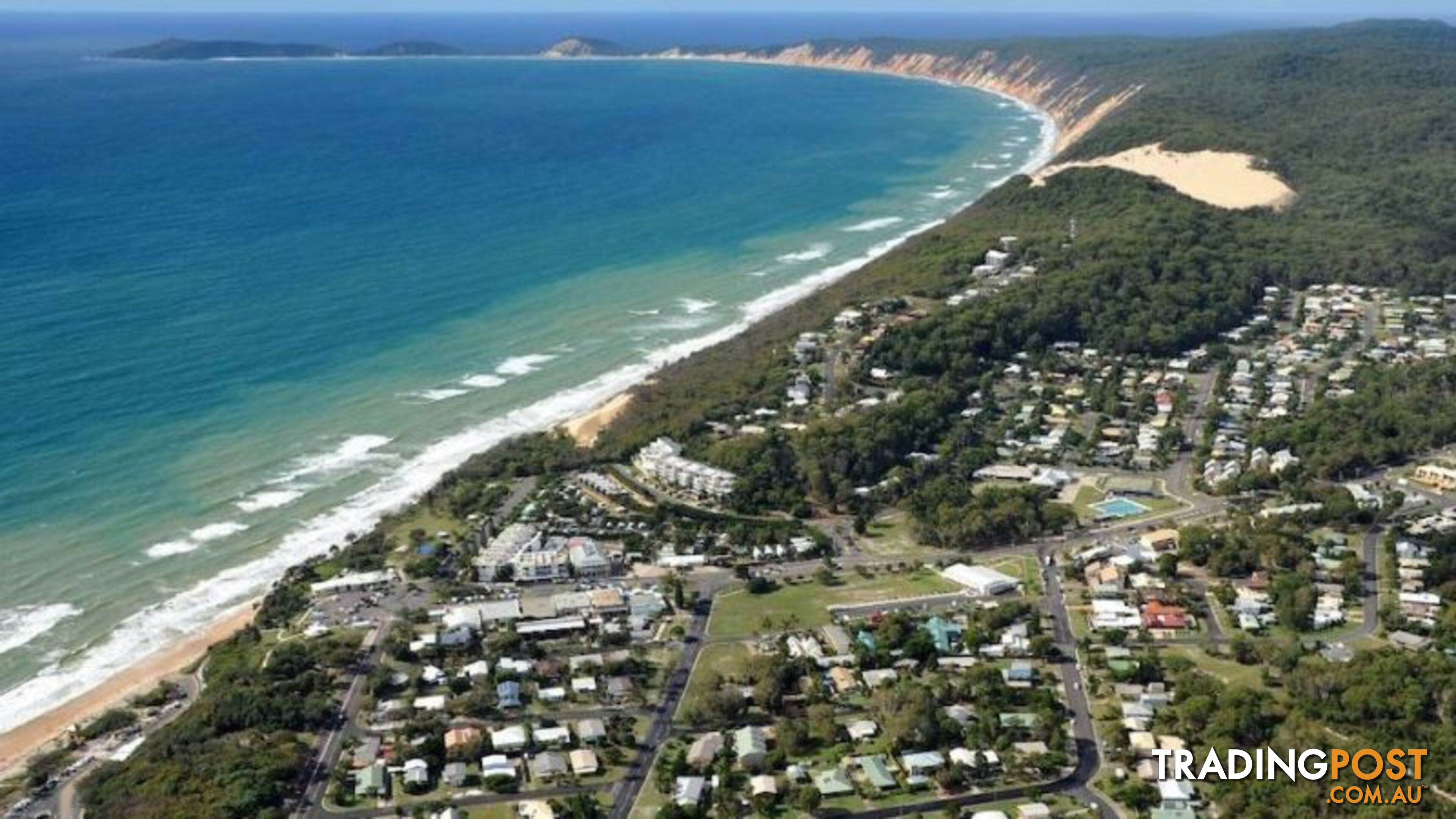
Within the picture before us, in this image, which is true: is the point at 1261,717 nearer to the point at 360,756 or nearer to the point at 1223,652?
the point at 1223,652

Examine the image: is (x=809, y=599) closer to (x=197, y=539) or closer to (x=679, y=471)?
(x=679, y=471)

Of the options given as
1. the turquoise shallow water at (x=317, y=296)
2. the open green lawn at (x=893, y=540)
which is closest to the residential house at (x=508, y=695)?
the turquoise shallow water at (x=317, y=296)

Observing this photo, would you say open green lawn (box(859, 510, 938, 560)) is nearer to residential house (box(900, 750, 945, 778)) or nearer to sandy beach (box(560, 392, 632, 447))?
residential house (box(900, 750, 945, 778))

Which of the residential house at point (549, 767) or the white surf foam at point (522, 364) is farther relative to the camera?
the white surf foam at point (522, 364)

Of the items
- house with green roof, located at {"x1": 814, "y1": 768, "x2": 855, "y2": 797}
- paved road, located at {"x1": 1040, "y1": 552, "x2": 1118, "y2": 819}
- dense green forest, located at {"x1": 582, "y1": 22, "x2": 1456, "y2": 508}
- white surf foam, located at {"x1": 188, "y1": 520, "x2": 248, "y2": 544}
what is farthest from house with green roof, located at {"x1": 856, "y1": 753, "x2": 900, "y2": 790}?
white surf foam, located at {"x1": 188, "y1": 520, "x2": 248, "y2": 544}

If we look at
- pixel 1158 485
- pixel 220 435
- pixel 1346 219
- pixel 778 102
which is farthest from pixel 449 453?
pixel 778 102

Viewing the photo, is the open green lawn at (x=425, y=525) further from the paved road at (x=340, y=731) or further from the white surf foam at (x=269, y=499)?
the paved road at (x=340, y=731)

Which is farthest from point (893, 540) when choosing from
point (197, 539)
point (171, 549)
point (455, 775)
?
point (171, 549)
